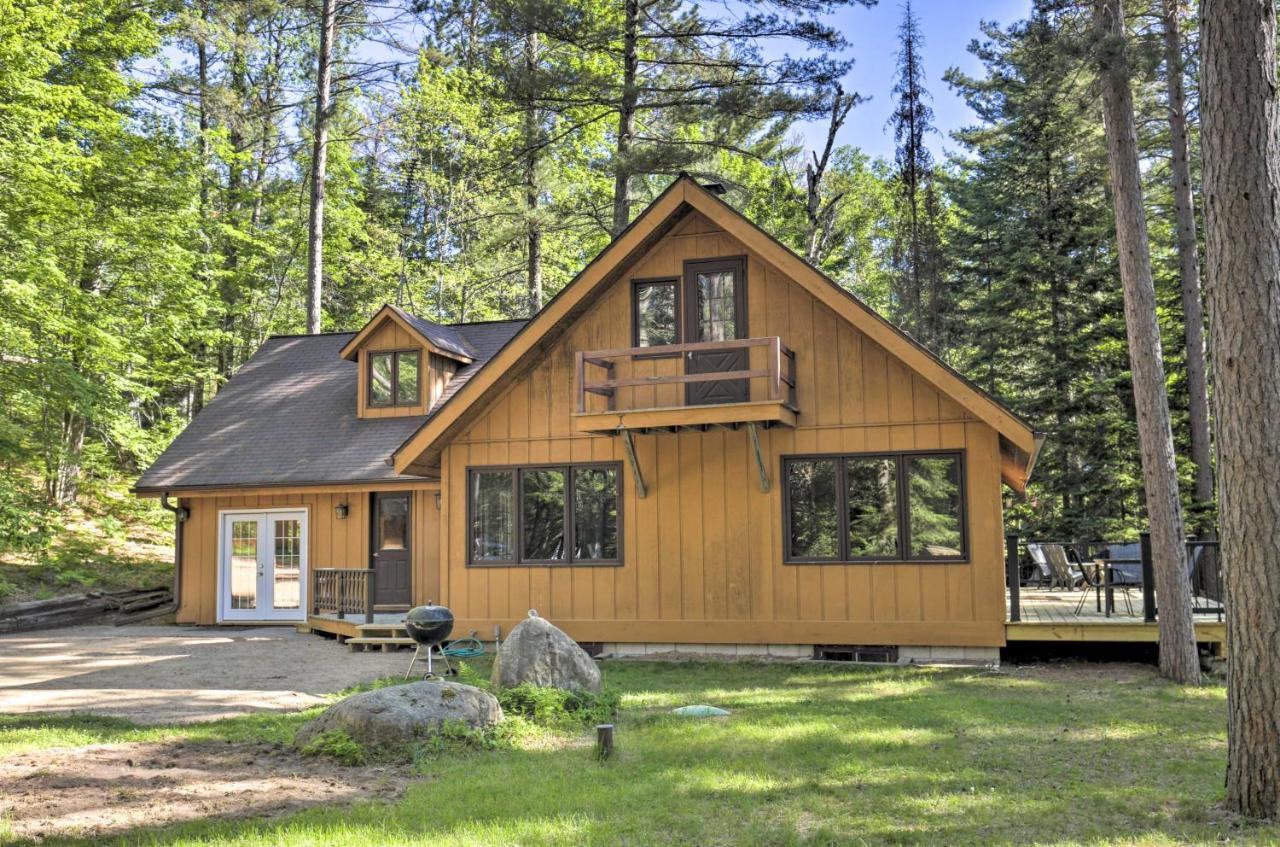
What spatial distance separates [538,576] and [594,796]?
7.92 m

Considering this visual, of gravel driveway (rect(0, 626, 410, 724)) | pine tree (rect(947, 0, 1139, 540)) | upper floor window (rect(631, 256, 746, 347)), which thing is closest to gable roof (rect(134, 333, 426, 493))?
gravel driveway (rect(0, 626, 410, 724))

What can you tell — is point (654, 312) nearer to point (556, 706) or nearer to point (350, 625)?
point (350, 625)

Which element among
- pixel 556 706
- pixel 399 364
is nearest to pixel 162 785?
pixel 556 706

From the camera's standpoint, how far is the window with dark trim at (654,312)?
14.0 meters

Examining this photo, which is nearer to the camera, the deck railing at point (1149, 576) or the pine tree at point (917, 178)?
the deck railing at point (1149, 576)

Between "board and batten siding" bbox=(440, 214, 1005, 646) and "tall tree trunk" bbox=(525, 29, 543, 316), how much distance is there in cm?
768

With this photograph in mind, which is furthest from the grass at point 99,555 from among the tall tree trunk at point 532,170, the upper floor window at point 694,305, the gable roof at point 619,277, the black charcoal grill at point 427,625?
the upper floor window at point 694,305

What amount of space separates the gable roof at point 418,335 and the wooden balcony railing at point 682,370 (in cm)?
531

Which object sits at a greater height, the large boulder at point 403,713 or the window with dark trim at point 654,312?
the window with dark trim at point 654,312

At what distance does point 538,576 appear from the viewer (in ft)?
46.2

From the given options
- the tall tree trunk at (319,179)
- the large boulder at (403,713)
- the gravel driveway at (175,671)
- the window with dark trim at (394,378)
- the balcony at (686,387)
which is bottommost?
the gravel driveway at (175,671)

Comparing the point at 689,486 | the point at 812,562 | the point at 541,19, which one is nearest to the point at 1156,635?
the point at 812,562

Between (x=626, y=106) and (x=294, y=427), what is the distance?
9.23m

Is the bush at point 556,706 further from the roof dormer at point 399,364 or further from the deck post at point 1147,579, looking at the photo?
the roof dormer at point 399,364
